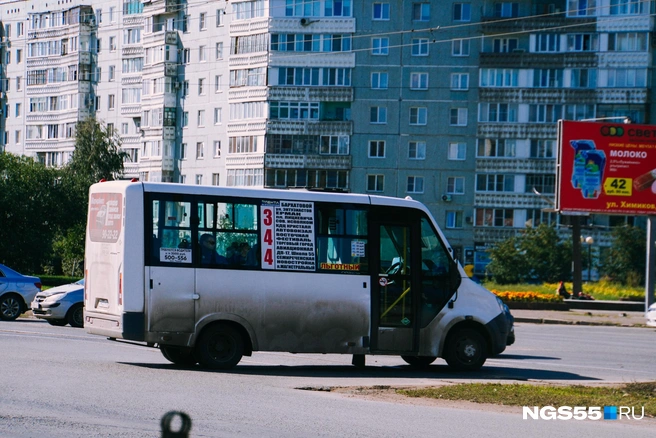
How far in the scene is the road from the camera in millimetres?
11312

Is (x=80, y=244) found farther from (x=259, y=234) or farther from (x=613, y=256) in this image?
(x=259, y=234)

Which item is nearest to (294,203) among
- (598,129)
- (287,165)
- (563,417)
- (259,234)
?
(259,234)

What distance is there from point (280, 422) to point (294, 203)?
6.79m

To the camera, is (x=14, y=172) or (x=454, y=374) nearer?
(x=454, y=374)

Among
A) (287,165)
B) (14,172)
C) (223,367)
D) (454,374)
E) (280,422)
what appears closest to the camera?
(280,422)

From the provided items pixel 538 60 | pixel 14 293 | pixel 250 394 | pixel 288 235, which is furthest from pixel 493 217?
pixel 250 394

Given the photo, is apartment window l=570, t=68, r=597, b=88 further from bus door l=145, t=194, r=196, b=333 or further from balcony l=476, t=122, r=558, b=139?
bus door l=145, t=194, r=196, b=333

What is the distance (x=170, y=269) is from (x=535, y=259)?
184 ft

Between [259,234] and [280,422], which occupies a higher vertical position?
[259,234]

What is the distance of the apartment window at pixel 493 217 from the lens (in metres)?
80.0

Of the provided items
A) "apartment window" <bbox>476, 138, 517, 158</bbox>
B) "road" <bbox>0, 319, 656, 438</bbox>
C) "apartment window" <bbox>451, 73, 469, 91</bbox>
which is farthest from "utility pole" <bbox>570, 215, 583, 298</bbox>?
"road" <bbox>0, 319, 656, 438</bbox>

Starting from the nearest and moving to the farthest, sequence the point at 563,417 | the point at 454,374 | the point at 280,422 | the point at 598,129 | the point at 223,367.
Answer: the point at 280,422, the point at 563,417, the point at 223,367, the point at 454,374, the point at 598,129

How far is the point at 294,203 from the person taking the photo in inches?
715

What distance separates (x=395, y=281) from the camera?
1850 centimetres
